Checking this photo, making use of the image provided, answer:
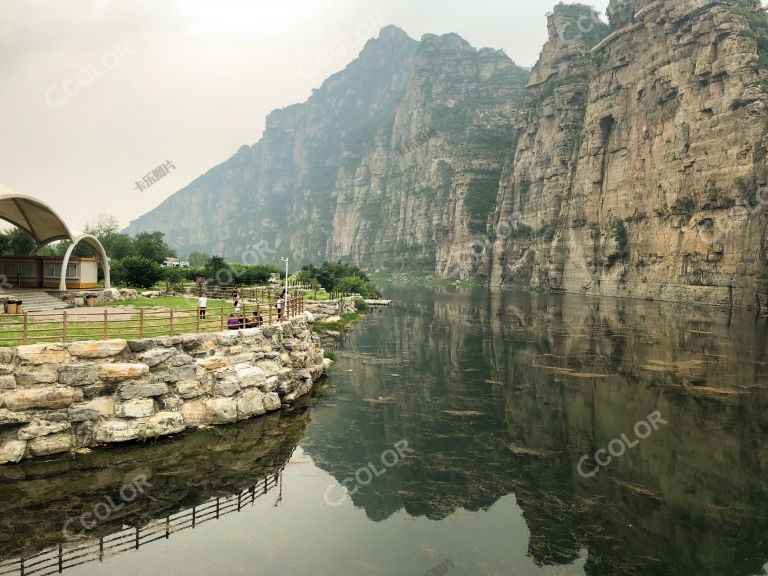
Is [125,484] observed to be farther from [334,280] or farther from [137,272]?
[334,280]

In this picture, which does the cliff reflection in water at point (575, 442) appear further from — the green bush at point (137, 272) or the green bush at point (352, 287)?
the green bush at point (352, 287)

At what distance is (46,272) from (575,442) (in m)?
31.0

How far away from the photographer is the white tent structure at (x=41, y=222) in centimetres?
2809

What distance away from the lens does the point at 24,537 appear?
1149 centimetres

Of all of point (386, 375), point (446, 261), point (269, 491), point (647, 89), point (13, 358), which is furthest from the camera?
point (446, 261)

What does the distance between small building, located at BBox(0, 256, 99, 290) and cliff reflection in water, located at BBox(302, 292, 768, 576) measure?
638 inches

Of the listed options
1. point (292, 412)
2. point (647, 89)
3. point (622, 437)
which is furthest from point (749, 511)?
point (647, 89)

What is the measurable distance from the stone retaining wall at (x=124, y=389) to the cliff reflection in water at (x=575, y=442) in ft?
12.1

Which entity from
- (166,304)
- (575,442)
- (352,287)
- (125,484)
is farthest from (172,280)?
(575,442)

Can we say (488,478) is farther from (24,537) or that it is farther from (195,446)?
(24,537)

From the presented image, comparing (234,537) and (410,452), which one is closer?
(234,537)

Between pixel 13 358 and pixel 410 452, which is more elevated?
pixel 13 358

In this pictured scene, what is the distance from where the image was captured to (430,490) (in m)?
14.4

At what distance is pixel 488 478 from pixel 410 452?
3.03 m
